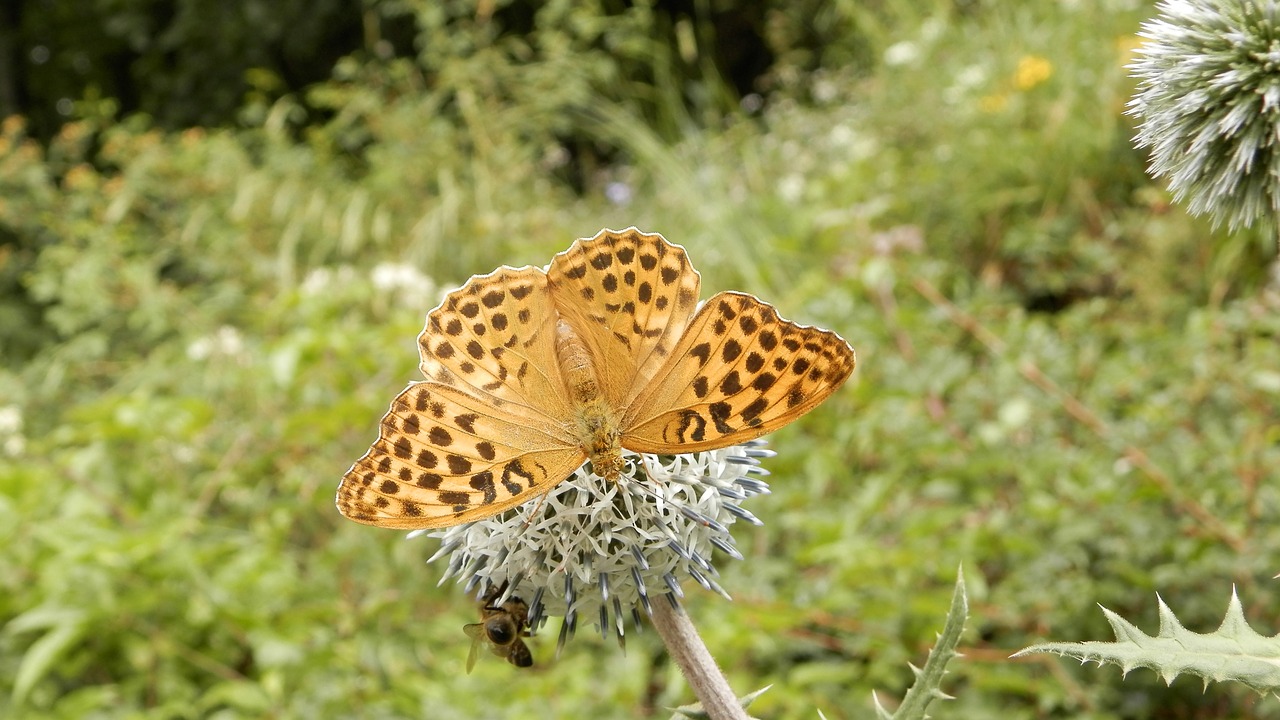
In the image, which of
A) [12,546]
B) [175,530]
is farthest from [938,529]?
[12,546]

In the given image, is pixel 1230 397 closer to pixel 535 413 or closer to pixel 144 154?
pixel 535 413

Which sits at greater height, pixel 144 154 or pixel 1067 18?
pixel 144 154

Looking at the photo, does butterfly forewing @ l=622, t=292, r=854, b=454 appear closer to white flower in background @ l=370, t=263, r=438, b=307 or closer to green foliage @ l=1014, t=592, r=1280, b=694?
green foliage @ l=1014, t=592, r=1280, b=694

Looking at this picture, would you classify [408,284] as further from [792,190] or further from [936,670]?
[936,670]

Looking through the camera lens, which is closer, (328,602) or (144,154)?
(328,602)

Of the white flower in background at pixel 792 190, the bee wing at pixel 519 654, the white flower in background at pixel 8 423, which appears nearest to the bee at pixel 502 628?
the bee wing at pixel 519 654

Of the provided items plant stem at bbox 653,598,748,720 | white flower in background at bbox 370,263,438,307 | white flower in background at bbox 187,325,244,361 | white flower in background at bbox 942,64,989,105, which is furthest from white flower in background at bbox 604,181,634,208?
plant stem at bbox 653,598,748,720

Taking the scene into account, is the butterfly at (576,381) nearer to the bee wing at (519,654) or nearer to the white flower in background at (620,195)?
the bee wing at (519,654)
